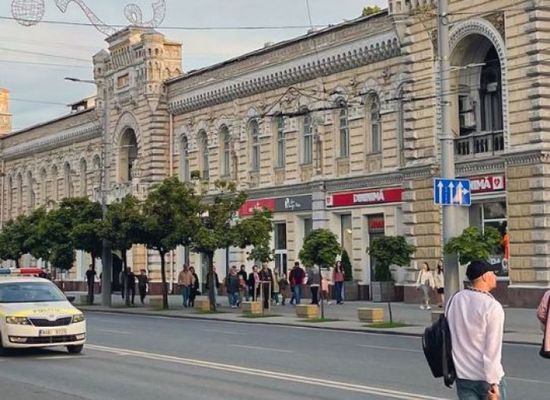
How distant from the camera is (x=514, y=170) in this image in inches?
1280

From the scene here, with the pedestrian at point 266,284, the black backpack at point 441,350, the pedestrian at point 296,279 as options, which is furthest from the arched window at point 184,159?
the black backpack at point 441,350

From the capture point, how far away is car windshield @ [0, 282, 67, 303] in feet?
66.4

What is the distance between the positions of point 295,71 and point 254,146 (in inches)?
208

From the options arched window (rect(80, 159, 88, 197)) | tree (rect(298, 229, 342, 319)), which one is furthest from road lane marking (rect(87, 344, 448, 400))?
arched window (rect(80, 159, 88, 197))

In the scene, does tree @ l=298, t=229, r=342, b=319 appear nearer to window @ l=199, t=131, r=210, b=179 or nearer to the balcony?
the balcony

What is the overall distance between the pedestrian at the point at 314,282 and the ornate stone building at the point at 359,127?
5.97 feet

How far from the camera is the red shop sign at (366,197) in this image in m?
38.7

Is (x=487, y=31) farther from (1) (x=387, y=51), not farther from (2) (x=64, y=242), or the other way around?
(2) (x=64, y=242)

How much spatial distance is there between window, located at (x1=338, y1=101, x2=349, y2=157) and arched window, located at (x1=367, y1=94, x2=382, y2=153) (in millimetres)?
1253

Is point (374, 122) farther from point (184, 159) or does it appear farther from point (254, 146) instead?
point (184, 159)

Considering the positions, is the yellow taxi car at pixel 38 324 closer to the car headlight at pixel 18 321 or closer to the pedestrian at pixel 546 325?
the car headlight at pixel 18 321

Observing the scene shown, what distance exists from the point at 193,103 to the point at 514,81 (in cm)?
2277

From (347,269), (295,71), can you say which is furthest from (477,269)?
(295,71)

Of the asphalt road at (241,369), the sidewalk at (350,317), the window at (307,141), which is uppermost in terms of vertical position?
the window at (307,141)
